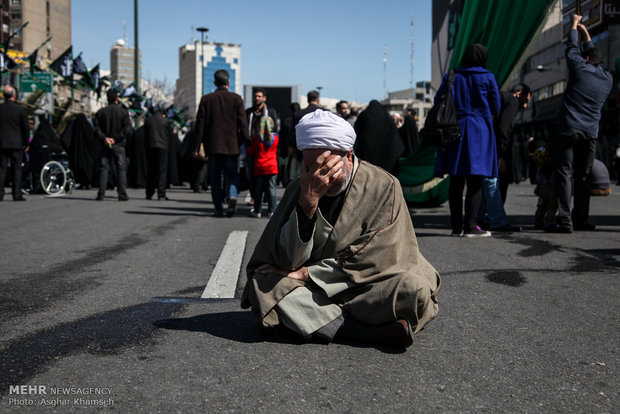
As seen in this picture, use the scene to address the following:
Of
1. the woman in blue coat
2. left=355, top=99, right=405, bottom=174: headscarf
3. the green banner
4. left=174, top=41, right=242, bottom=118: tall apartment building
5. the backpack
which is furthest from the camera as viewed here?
left=174, top=41, right=242, bottom=118: tall apartment building

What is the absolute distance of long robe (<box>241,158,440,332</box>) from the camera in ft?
10.5

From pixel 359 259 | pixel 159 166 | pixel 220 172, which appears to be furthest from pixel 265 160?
pixel 359 259

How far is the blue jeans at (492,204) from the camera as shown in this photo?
26.0 feet

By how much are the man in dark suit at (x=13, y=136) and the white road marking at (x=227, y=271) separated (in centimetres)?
764

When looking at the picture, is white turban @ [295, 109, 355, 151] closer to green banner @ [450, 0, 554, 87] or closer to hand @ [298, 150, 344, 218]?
hand @ [298, 150, 344, 218]

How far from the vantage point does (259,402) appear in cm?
249

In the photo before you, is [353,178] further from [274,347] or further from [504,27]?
[504,27]

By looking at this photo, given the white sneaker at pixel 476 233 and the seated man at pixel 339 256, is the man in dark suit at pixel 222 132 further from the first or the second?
the seated man at pixel 339 256

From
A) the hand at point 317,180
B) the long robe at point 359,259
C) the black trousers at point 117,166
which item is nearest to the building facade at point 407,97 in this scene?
the black trousers at point 117,166

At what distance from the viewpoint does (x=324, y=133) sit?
3.21m

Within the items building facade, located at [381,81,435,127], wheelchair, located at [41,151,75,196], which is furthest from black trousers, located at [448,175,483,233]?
building facade, located at [381,81,435,127]

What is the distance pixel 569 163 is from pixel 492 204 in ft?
3.45

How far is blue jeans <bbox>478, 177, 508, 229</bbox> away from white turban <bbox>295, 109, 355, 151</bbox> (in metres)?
4.96

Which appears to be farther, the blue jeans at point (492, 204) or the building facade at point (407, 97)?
the building facade at point (407, 97)
